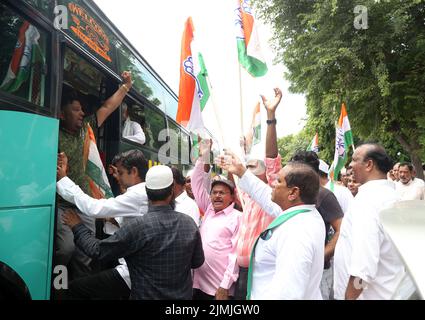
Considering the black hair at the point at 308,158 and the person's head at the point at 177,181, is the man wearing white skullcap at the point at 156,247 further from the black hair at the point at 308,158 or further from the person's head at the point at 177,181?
the black hair at the point at 308,158

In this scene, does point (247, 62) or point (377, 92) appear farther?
point (377, 92)

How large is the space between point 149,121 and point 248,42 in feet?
8.59

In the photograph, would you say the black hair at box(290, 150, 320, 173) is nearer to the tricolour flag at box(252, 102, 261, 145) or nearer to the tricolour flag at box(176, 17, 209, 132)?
the tricolour flag at box(252, 102, 261, 145)

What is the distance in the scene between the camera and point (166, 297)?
101 inches

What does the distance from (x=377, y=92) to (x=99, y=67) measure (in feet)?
31.0

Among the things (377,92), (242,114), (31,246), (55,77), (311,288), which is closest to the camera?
(311,288)

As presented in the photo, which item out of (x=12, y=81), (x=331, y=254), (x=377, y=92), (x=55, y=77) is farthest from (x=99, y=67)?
(x=377, y=92)

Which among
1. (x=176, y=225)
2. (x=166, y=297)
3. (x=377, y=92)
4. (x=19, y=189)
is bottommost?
(x=166, y=297)

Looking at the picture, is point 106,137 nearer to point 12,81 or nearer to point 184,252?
point 12,81

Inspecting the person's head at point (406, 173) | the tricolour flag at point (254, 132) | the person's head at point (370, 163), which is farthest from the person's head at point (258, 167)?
the person's head at point (406, 173)

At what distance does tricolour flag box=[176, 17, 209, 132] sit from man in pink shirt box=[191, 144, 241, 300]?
0.41 meters

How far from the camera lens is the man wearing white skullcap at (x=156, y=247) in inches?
98.8

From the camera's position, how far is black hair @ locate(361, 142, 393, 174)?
107 inches

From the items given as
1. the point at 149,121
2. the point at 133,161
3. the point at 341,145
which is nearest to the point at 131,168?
the point at 133,161
